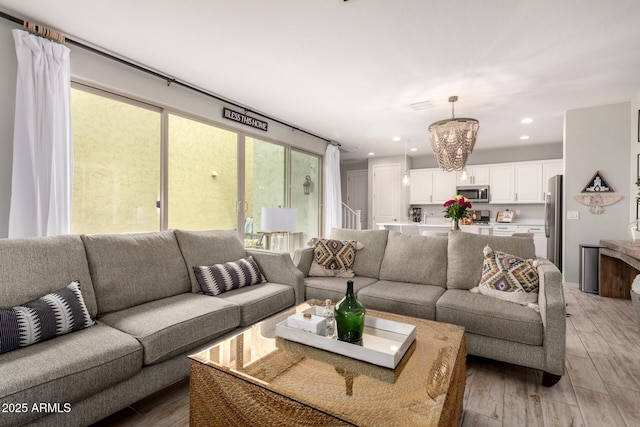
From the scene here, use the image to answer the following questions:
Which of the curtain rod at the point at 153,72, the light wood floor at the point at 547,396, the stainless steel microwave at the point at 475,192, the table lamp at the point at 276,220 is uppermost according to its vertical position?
the curtain rod at the point at 153,72

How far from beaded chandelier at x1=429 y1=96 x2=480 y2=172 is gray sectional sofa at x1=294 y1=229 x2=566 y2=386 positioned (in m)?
1.27

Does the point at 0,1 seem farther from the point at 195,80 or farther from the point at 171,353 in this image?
the point at 171,353

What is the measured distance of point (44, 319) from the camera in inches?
60.1

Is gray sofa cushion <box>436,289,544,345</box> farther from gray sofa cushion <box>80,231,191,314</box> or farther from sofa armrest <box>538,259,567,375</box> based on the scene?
gray sofa cushion <box>80,231,191,314</box>

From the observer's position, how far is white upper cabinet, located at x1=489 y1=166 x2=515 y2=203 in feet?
20.9

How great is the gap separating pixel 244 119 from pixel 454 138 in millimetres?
2746

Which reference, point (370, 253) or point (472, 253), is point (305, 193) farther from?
point (472, 253)

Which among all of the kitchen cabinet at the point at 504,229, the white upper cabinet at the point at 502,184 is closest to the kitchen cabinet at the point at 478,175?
the white upper cabinet at the point at 502,184

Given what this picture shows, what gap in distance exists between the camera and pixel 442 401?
1074 mm

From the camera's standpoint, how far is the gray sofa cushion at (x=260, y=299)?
2.26 metres

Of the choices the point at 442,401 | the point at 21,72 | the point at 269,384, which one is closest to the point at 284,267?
the point at 269,384

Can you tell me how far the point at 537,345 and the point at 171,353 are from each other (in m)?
2.24

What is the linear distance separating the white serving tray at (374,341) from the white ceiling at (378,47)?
6.93 ft

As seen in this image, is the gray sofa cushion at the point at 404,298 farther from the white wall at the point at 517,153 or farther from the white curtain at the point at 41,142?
the white wall at the point at 517,153
